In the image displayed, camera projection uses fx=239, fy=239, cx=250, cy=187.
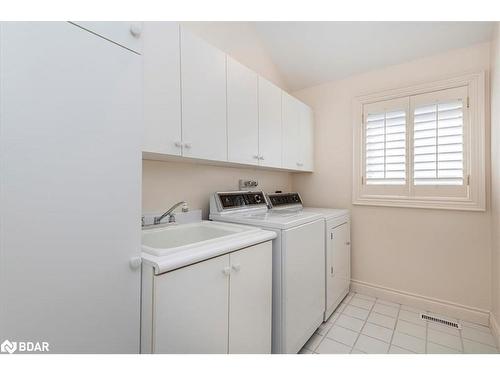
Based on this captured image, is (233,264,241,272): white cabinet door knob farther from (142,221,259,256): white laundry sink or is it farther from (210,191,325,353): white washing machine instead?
(210,191,325,353): white washing machine

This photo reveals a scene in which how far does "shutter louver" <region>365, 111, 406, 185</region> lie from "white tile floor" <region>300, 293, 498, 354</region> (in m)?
1.24

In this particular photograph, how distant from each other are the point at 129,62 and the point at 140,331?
1022mm

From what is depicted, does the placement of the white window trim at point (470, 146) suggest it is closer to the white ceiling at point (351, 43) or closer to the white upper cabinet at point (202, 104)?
the white ceiling at point (351, 43)

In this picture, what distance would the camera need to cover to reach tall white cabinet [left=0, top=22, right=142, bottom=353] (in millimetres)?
654

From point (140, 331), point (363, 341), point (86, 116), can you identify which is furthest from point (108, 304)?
point (363, 341)

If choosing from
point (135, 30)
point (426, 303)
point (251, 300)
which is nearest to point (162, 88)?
point (135, 30)

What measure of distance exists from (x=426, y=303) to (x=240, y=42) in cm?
304

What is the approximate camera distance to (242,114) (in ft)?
6.01

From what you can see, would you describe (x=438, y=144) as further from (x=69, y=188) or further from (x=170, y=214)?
(x=69, y=188)

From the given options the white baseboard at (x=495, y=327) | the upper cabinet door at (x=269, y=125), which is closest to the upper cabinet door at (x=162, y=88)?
the upper cabinet door at (x=269, y=125)

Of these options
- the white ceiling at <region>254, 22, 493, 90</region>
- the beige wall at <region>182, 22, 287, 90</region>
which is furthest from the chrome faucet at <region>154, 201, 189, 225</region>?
the white ceiling at <region>254, 22, 493, 90</region>

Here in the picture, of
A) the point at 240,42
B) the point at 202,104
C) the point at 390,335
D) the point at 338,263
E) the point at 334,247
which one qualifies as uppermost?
the point at 240,42

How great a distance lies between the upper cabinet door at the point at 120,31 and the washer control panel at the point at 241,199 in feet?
3.84

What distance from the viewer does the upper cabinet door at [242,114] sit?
1.73m
